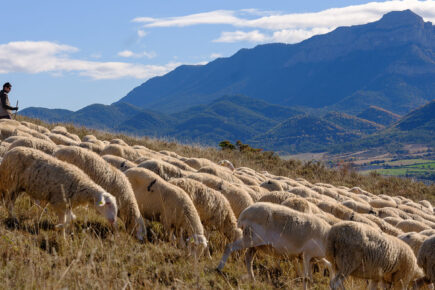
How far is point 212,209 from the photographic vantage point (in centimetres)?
784

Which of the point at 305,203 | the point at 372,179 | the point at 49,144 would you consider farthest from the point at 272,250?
the point at 372,179

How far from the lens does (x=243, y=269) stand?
6535mm

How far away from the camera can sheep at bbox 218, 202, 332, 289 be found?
6.35 meters

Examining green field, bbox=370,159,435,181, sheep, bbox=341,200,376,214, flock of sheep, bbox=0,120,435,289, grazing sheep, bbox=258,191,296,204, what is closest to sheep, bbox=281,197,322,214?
flock of sheep, bbox=0,120,435,289

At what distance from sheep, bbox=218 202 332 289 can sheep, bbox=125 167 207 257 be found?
0.71 meters

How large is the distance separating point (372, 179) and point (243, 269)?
22.3 metres

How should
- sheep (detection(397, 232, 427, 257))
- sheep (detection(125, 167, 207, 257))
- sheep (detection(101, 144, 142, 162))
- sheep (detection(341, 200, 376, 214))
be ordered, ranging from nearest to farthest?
sheep (detection(125, 167, 207, 257)) < sheep (detection(397, 232, 427, 257)) < sheep (detection(341, 200, 376, 214)) < sheep (detection(101, 144, 142, 162))

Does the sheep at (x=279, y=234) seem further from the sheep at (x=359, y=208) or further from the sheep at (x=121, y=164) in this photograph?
the sheep at (x=359, y=208)

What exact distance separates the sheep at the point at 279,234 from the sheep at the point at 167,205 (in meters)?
0.71

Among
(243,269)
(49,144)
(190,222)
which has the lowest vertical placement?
(243,269)

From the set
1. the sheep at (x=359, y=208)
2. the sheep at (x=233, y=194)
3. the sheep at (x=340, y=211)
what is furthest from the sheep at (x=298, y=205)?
the sheep at (x=359, y=208)

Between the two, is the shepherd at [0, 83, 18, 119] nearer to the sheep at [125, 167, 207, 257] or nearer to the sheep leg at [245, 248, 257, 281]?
the sheep at [125, 167, 207, 257]

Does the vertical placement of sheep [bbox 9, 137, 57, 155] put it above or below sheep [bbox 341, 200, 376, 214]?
above

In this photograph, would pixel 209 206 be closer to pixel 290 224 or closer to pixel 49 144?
pixel 290 224
